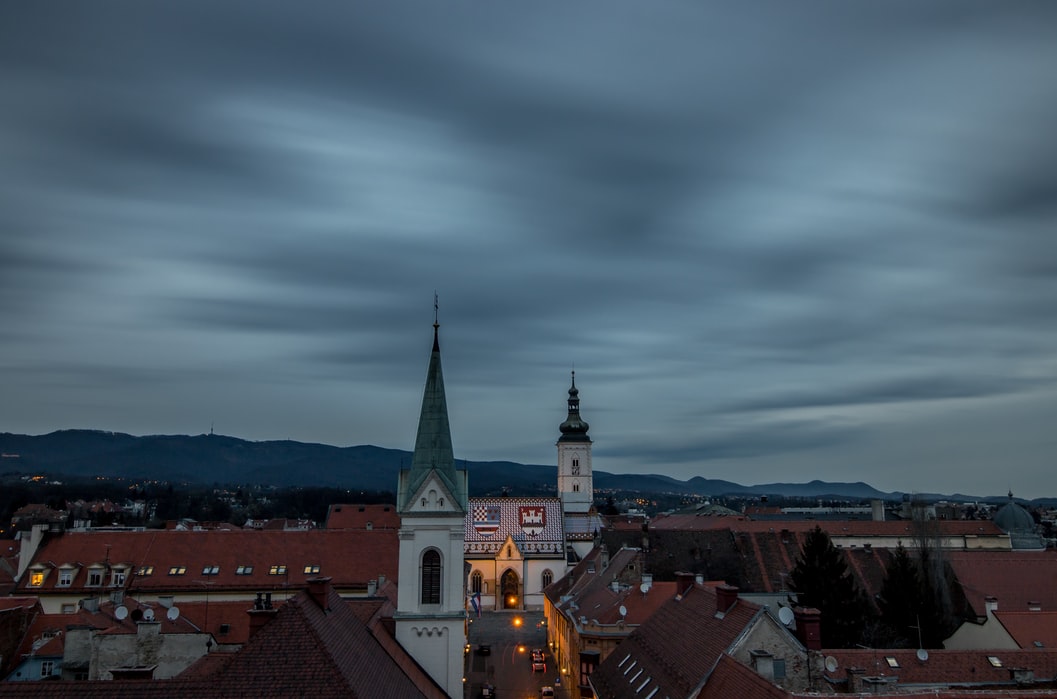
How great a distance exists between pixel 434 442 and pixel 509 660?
43565mm

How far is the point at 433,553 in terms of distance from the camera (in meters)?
44.5

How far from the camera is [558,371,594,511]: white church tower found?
522ft

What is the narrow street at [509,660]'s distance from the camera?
67.9 metres

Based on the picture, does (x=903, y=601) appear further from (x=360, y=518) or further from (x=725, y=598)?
(x=360, y=518)

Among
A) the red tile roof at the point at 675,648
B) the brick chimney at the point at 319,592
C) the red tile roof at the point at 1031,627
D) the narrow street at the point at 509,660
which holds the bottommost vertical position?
the narrow street at the point at 509,660

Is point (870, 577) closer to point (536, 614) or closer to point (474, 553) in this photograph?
point (536, 614)

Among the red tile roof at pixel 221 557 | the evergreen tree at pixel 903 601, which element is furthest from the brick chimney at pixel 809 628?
the red tile roof at pixel 221 557

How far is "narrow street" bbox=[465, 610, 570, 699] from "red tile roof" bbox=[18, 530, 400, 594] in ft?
41.4

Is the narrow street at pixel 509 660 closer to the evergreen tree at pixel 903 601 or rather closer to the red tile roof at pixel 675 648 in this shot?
the red tile roof at pixel 675 648

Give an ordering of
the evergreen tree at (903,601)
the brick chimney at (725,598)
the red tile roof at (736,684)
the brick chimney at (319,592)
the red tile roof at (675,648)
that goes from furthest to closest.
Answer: the evergreen tree at (903,601) → the brick chimney at (725,598) → the red tile roof at (675,648) → the brick chimney at (319,592) → the red tile roof at (736,684)

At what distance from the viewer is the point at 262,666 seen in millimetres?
28125

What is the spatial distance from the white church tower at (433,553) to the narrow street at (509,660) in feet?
78.5

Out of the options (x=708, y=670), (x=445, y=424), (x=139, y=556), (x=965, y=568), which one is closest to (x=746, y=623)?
(x=708, y=670)

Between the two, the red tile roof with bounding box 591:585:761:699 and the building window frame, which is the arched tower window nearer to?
the building window frame
